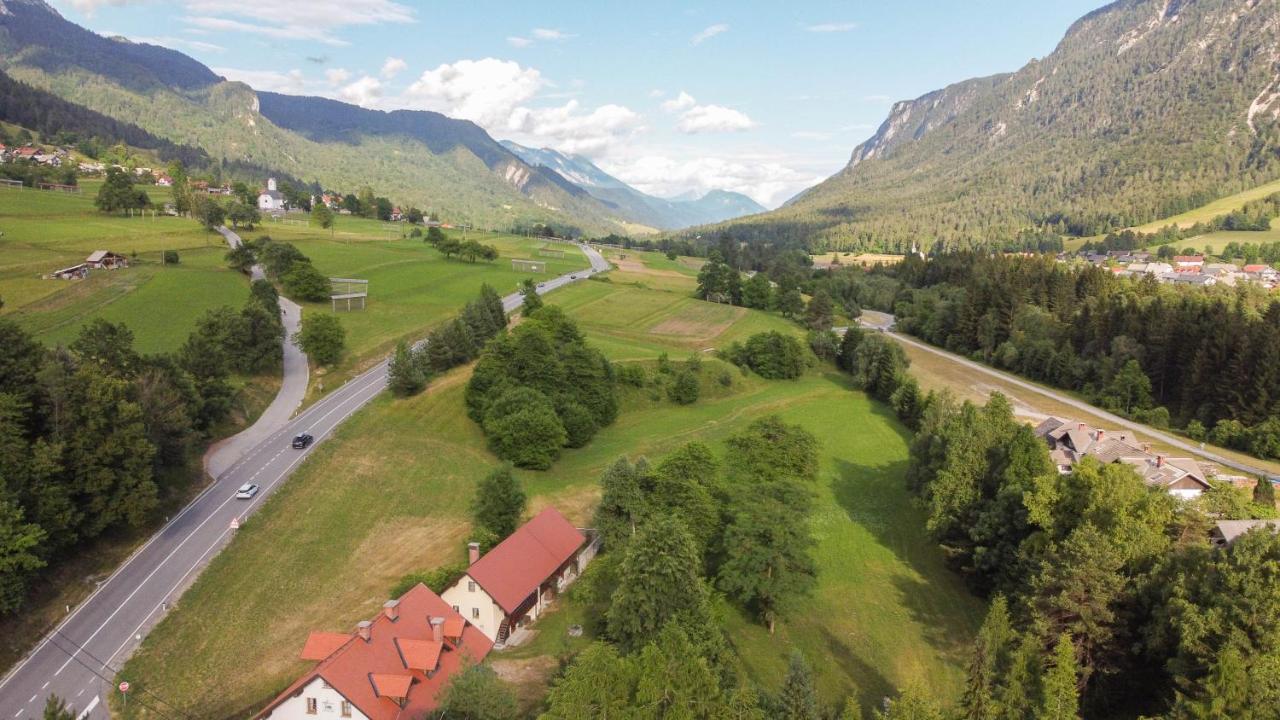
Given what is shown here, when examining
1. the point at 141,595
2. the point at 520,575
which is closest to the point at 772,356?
the point at 520,575

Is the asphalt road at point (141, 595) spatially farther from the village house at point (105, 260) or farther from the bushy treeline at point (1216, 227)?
the bushy treeline at point (1216, 227)

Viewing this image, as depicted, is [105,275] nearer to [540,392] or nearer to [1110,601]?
[540,392]

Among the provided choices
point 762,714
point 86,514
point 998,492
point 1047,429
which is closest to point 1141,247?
point 1047,429

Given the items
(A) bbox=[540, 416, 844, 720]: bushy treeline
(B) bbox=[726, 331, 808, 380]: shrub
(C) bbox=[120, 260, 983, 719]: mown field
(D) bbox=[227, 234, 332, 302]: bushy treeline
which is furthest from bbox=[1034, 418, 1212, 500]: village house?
(D) bbox=[227, 234, 332, 302]: bushy treeline

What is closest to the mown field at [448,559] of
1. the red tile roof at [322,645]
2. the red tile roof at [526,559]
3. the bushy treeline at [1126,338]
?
the red tile roof at [526,559]

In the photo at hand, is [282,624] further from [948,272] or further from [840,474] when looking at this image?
[948,272]
